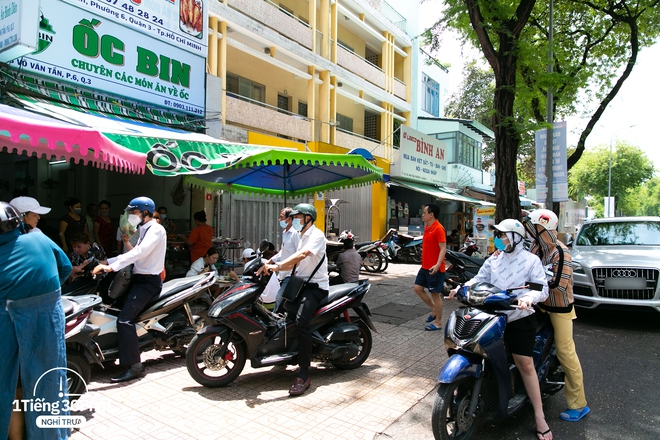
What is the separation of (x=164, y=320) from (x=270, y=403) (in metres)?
1.62

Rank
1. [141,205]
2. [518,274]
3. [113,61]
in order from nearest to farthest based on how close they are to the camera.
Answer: [518,274], [141,205], [113,61]

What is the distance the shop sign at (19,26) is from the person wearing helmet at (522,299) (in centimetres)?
674

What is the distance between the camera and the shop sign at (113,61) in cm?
734

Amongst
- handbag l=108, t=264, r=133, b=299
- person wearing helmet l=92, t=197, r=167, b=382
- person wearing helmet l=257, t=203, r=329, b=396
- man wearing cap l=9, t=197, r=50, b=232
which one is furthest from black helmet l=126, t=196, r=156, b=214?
person wearing helmet l=257, t=203, r=329, b=396

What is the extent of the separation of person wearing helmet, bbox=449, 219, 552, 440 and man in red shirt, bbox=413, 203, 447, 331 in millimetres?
2532

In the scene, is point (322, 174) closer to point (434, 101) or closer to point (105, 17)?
point (105, 17)

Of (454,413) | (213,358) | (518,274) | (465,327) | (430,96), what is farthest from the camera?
(430,96)

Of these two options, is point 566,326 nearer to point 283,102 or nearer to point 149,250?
point 149,250

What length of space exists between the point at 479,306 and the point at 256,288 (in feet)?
6.54

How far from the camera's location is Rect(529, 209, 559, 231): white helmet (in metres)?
3.75

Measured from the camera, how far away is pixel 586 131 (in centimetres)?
1201

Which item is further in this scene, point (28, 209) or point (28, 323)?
point (28, 209)

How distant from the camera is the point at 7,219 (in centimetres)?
235
